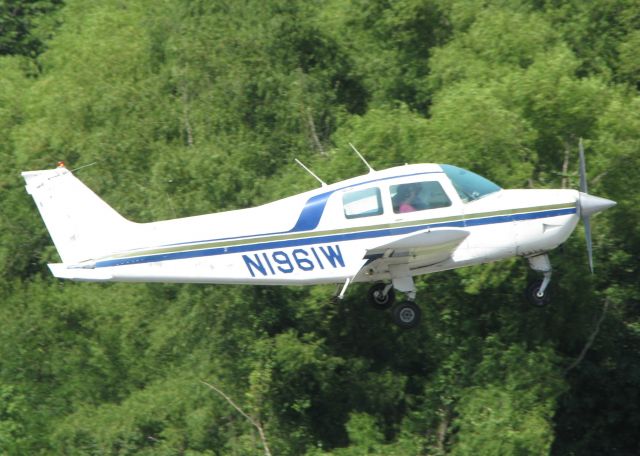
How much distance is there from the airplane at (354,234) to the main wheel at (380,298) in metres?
1.16

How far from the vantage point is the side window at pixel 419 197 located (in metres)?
17.7

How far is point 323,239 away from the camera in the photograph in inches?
708

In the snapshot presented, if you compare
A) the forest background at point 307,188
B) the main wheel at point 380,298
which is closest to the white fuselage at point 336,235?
the main wheel at point 380,298

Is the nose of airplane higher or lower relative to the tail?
higher

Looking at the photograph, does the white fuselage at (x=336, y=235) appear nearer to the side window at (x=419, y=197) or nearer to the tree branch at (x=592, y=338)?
the side window at (x=419, y=197)

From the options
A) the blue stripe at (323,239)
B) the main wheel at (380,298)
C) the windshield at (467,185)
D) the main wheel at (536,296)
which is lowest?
the main wheel at (380,298)

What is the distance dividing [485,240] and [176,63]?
11818 mm

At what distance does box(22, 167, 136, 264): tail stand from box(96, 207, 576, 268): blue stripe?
1.28ft

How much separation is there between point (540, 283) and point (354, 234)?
2.98m

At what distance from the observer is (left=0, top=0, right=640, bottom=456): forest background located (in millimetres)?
22062

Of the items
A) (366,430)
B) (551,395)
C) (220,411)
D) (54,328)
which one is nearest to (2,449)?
(54,328)

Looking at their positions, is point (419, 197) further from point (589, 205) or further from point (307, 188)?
point (307, 188)

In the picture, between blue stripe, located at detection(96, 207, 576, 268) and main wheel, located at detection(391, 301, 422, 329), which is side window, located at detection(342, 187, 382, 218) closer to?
blue stripe, located at detection(96, 207, 576, 268)

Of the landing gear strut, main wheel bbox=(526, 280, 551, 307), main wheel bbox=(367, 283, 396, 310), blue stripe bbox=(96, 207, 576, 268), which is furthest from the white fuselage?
main wheel bbox=(367, 283, 396, 310)
